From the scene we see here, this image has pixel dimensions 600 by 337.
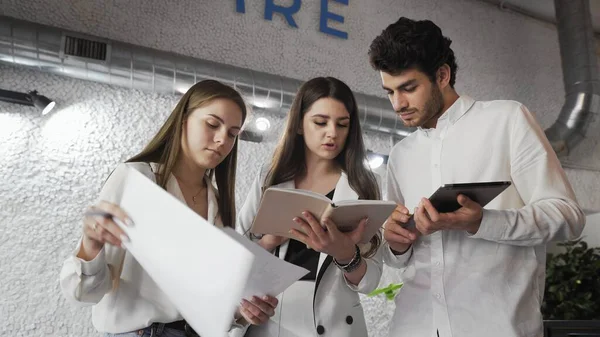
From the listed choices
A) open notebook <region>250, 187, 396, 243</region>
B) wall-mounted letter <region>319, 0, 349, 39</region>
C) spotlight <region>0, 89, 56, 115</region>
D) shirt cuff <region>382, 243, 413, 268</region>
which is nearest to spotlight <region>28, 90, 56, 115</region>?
spotlight <region>0, 89, 56, 115</region>

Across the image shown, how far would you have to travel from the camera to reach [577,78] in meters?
5.28

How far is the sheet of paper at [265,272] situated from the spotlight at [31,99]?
2931 mm

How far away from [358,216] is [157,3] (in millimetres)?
3478

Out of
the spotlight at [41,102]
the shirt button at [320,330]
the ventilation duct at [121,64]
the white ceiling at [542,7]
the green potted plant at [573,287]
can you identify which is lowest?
the green potted plant at [573,287]

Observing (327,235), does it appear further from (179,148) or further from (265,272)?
(179,148)

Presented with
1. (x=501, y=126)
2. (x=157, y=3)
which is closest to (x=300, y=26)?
(x=157, y=3)

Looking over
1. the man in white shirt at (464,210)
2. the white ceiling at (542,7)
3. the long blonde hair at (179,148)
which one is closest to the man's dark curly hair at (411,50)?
the man in white shirt at (464,210)

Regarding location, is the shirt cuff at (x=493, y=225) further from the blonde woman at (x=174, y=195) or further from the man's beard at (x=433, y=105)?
the blonde woman at (x=174, y=195)

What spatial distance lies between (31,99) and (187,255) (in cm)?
306

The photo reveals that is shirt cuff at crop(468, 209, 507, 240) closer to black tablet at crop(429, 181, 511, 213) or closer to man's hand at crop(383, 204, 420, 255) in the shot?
black tablet at crop(429, 181, 511, 213)

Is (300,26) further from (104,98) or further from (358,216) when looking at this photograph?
(358,216)

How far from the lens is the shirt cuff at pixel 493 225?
5.00ft

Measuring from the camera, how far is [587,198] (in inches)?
233

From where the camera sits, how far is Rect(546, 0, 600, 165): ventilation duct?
17.1ft
